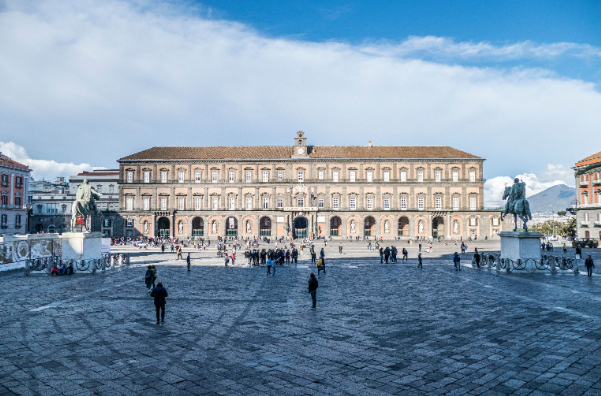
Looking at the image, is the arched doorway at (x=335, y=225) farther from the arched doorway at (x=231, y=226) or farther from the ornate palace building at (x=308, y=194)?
the arched doorway at (x=231, y=226)

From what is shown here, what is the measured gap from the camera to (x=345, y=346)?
8.45 metres

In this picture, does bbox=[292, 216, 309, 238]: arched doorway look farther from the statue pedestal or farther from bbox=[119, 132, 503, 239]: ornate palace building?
the statue pedestal

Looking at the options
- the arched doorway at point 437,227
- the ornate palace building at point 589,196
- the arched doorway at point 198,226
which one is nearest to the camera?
the ornate palace building at point 589,196

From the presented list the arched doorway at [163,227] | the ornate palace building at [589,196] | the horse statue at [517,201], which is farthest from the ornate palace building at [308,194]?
the horse statue at [517,201]

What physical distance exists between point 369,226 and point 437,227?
10.6m

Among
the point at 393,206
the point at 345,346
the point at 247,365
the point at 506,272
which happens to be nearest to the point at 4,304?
the point at 247,365

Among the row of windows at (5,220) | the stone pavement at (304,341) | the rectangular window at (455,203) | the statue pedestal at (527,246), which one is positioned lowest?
the stone pavement at (304,341)

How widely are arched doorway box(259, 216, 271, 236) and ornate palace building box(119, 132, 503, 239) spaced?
0.57 feet

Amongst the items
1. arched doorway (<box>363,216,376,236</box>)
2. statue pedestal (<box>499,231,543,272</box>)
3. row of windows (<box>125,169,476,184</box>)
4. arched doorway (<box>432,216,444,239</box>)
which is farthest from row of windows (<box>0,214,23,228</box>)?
arched doorway (<box>432,216,444,239</box>)

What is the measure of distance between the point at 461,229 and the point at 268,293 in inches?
2034

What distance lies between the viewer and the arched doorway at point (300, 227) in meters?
61.0

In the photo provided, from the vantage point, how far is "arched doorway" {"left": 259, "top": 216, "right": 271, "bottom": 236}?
61375 millimetres

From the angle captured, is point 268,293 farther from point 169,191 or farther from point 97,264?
point 169,191

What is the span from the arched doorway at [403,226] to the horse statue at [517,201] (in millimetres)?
38856
